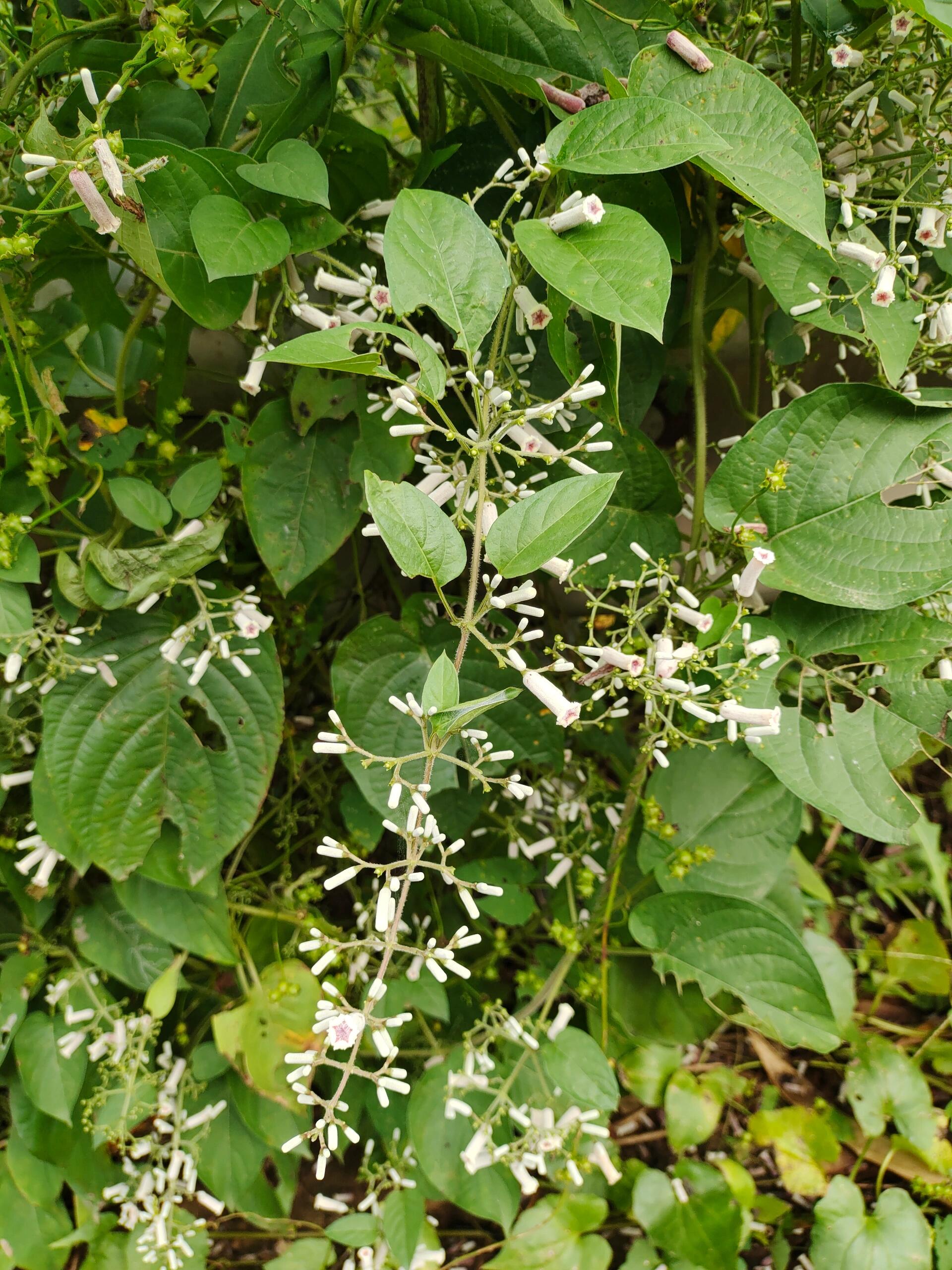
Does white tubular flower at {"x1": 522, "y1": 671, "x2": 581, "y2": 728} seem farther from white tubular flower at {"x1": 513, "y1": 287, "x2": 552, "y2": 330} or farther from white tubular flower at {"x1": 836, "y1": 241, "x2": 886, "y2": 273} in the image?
white tubular flower at {"x1": 836, "y1": 241, "x2": 886, "y2": 273}

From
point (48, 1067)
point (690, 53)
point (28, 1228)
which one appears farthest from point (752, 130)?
point (28, 1228)

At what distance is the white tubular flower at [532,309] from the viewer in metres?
0.77

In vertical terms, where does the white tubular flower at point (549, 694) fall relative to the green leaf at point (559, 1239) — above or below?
above

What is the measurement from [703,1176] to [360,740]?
3.28 ft

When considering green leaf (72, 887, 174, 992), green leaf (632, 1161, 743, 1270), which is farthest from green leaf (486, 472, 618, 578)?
green leaf (632, 1161, 743, 1270)

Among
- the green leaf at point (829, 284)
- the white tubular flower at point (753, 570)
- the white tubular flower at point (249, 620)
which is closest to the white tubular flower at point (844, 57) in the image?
the green leaf at point (829, 284)

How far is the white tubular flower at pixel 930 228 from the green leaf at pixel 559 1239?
1396 mm

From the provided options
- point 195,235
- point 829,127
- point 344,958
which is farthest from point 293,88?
point 344,958

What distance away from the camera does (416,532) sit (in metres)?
0.59

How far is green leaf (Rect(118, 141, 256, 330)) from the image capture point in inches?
28.4

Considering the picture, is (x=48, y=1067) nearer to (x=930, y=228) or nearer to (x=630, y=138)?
(x=630, y=138)

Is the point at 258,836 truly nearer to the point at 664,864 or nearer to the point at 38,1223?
the point at 664,864

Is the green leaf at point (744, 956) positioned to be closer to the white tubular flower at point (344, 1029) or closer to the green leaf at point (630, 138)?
the white tubular flower at point (344, 1029)

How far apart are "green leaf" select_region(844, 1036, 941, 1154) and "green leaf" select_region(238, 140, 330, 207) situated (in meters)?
1.69
